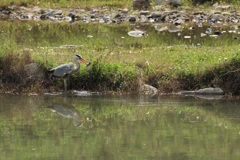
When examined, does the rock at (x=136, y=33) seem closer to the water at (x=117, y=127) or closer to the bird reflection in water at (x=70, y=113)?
the water at (x=117, y=127)

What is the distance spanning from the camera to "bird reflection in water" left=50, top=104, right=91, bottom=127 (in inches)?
458

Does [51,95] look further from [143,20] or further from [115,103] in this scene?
[143,20]

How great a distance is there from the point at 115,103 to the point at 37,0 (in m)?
23.1

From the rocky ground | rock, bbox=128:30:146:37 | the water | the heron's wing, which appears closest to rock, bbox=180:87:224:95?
the water

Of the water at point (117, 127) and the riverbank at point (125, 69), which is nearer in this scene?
the water at point (117, 127)

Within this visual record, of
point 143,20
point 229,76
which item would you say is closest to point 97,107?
point 229,76

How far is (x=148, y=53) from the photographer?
16359 mm

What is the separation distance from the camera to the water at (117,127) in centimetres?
937

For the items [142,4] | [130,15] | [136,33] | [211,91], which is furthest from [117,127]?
[142,4]

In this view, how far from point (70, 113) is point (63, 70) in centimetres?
168

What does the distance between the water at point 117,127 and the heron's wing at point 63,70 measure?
1.61 ft

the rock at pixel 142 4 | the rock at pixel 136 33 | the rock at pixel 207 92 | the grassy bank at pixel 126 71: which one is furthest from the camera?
the rock at pixel 142 4

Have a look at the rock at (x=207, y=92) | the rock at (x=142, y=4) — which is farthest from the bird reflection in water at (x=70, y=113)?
the rock at (x=142, y=4)

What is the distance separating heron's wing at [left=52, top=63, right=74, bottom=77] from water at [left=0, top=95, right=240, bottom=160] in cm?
49
